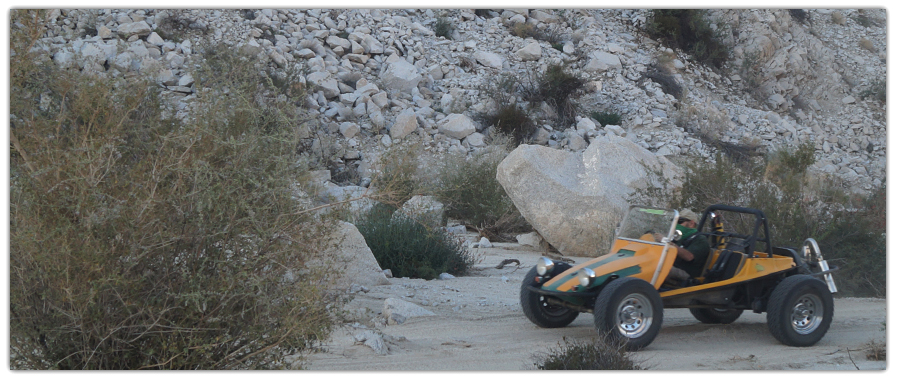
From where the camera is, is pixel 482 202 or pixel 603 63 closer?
pixel 482 202

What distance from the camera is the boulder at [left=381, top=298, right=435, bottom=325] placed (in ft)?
20.0

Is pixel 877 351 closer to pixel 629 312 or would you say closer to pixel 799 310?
pixel 799 310

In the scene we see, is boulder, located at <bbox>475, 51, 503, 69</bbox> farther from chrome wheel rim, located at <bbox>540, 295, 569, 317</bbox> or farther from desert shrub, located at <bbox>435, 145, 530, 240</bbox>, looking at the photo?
chrome wheel rim, located at <bbox>540, 295, 569, 317</bbox>

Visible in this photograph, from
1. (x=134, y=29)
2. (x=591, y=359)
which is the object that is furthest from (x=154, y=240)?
(x=134, y=29)

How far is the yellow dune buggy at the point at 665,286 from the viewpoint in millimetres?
5004

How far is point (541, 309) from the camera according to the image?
228 inches

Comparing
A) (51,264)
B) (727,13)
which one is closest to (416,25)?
(727,13)

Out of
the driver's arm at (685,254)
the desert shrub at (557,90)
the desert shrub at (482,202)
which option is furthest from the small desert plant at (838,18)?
the driver's arm at (685,254)

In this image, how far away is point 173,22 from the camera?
1680 cm

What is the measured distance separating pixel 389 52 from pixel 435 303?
40.7ft

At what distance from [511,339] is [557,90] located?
43.3 feet

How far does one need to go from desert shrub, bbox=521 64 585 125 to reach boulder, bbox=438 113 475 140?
219cm

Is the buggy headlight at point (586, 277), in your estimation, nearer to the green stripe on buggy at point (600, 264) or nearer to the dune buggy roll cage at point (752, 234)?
the green stripe on buggy at point (600, 264)

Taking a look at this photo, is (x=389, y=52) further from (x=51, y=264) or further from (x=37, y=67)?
(x=51, y=264)
